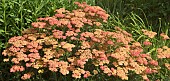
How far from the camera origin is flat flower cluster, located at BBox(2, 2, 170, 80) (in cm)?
367

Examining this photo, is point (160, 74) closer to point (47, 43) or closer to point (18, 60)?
point (47, 43)

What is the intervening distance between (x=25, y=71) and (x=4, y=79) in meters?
0.52

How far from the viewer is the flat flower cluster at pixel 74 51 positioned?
3668mm

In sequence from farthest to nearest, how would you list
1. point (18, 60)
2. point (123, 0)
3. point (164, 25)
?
1. point (123, 0)
2. point (164, 25)
3. point (18, 60)

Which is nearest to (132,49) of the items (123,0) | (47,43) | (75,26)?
(75,26)

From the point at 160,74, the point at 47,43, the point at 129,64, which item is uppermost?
the point at 47,43

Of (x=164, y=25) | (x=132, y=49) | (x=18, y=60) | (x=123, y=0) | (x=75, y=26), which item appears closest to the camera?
(x=18, y=60)

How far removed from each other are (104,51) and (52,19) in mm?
644

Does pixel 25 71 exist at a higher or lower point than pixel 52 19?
lower

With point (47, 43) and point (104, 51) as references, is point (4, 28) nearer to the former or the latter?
point (47, 43)

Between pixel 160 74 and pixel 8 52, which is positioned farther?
pixel 160 74

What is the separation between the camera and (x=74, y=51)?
12.9 feet

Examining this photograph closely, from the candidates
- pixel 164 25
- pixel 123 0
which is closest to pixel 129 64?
pixel 164 25

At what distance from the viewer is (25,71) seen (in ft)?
12.8
